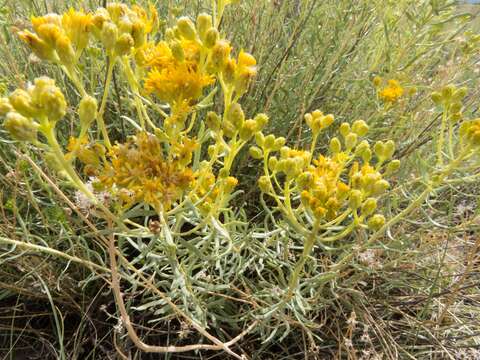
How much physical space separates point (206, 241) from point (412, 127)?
54.8 inches

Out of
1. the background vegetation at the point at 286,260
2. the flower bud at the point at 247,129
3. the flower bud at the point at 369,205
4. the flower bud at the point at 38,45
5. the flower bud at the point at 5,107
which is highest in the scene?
the flower bud at the point at 38,45

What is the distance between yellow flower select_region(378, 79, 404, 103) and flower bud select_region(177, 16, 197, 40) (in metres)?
1.33

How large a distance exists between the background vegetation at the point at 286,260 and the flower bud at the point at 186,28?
2.00ft

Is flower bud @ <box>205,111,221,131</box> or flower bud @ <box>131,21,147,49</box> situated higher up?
flower bud @ <box>131,21,147,49</box>

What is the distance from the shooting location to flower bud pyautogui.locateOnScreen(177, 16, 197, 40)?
1.27m

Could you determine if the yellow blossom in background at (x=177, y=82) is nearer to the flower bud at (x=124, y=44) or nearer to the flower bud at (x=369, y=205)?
the flower bud at (x=124, y=44)

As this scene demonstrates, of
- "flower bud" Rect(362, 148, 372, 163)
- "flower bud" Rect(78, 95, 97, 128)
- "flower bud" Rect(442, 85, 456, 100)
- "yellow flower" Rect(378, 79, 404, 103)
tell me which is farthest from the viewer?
"yellow flower" Rect(378, 79, 404, 103)

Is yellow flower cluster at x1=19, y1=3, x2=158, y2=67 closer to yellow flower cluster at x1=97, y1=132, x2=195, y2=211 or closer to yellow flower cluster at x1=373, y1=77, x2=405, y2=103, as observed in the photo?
yellow flower cluster at x1=97, y1=132, x2=195, y2=211

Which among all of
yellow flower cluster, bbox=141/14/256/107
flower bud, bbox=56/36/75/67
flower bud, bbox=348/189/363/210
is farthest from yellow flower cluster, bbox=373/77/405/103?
flower bud, bbox=56/36/75/67

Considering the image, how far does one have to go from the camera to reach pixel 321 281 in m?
1.70

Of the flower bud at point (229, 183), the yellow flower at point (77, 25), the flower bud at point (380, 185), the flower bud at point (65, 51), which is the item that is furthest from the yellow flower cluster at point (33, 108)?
the flower bud at point (380, 185)

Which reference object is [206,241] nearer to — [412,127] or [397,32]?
[412,127]

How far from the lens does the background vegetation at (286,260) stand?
6.29 ft

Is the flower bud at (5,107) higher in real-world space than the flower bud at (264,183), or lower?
higher
